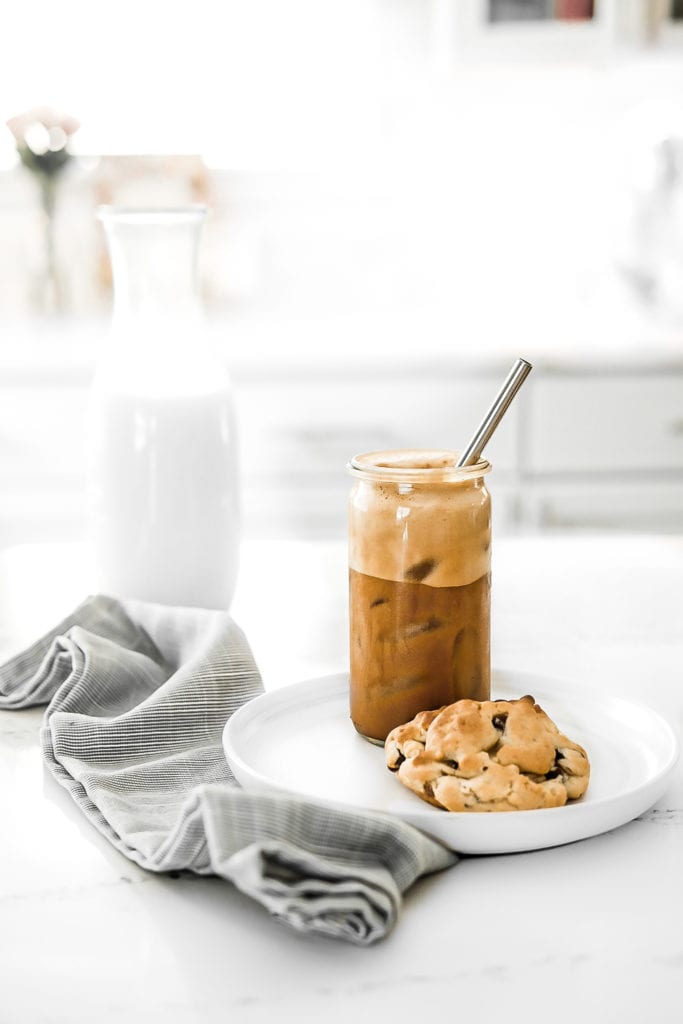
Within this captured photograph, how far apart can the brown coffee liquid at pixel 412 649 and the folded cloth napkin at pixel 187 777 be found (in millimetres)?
110

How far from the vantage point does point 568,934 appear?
0.56m

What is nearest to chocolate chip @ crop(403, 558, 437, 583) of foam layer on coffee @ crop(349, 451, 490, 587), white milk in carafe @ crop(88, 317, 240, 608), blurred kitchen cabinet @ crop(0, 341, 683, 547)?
foam layer on coffee @ crop(349, 451, 490, 587)

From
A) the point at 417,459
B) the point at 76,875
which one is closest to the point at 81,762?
the point at 76,875

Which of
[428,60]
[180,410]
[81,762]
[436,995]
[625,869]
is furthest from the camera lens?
[428,60]

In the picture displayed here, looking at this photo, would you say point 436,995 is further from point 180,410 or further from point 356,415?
point 356,415

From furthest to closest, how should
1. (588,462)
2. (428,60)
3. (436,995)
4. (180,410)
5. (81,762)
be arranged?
(428,60)
(588,462)
(180,410)
(81,762)
(436,995)

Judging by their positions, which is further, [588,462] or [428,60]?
[428,60]

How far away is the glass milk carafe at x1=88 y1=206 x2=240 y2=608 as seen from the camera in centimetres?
100

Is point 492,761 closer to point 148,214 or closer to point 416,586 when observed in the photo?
point 416,586

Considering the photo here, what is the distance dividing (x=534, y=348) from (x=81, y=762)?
5.89ft

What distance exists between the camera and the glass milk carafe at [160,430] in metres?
1.00

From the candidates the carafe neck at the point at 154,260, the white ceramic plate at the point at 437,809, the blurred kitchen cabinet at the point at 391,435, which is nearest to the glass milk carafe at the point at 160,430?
the carafe neck at the point at 154,260

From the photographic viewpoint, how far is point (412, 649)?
2.47ft

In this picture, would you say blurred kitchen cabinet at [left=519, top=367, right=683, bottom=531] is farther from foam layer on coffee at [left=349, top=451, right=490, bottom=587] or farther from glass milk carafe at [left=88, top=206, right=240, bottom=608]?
foam layer on coffee at [left=349, top=451, right=490, bottom=587]
